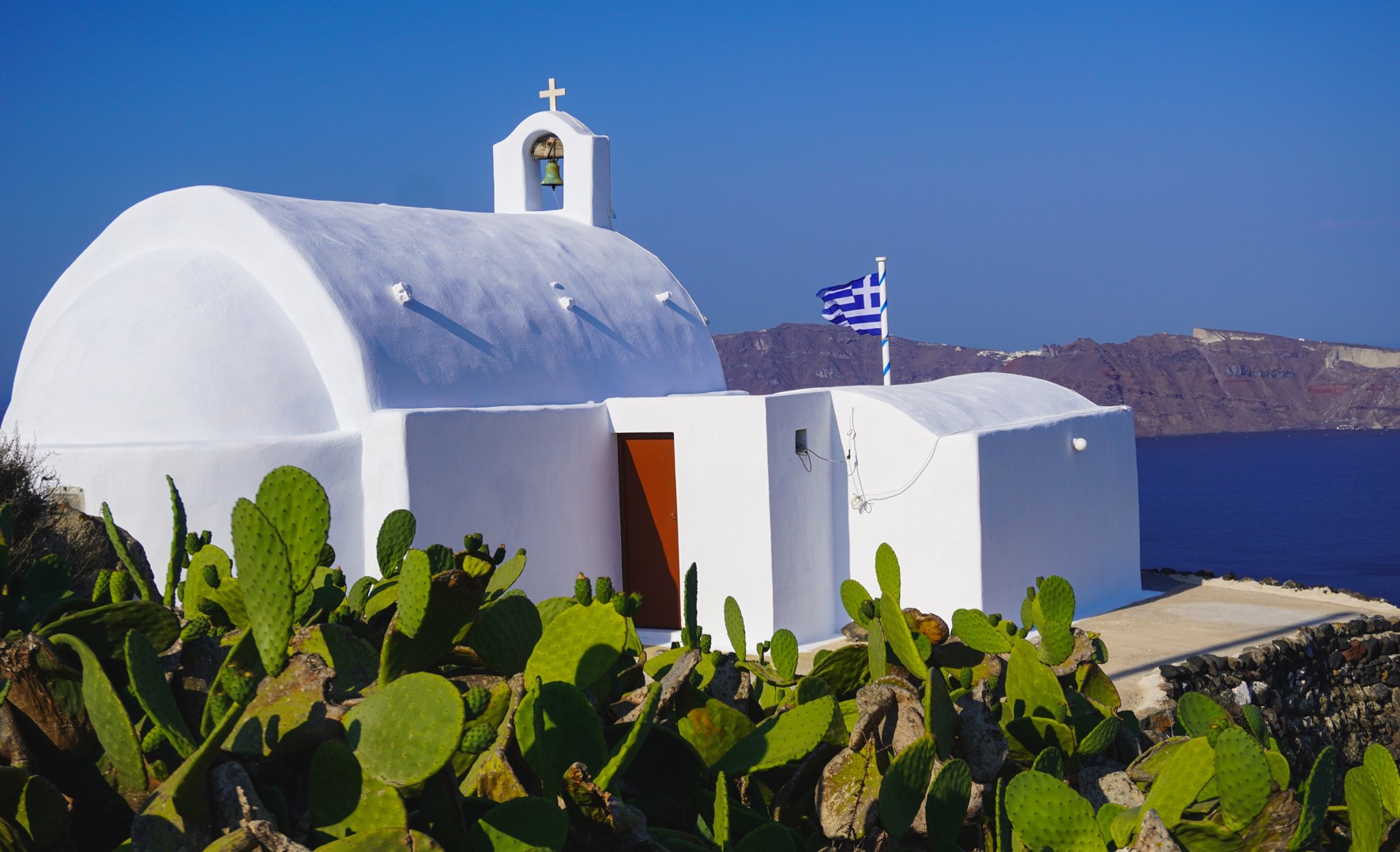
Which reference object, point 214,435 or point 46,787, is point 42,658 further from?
point 214,435

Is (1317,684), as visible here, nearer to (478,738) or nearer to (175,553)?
(175,553)

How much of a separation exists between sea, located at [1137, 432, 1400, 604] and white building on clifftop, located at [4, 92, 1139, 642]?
15.4 metres

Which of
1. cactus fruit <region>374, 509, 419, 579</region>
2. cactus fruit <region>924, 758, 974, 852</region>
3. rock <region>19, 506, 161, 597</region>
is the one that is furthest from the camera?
rock <region>19, 506, 161, 597</region>

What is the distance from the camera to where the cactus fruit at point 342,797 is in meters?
1.93

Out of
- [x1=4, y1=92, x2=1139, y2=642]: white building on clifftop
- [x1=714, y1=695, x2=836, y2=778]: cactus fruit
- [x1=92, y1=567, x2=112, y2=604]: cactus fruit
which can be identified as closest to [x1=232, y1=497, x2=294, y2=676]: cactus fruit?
[x1=92, y1=567, x2=112, y2=604]: cactus fruit

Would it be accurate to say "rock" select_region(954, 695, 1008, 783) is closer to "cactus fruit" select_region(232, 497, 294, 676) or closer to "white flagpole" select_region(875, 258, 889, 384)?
"cactus fruit" select_region(232, 497, 294, 676)

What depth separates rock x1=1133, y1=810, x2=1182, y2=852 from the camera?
236 cm

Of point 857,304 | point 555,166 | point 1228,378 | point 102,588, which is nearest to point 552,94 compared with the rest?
point 555,166

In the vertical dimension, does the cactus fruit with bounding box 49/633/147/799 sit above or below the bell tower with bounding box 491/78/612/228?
below

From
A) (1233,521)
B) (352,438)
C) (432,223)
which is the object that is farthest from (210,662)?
(1233,521)

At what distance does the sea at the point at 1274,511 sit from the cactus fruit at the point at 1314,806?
2374 cm

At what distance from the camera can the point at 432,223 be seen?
43.2ft

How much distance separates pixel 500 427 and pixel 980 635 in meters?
8.13

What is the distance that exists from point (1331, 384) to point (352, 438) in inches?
3806
